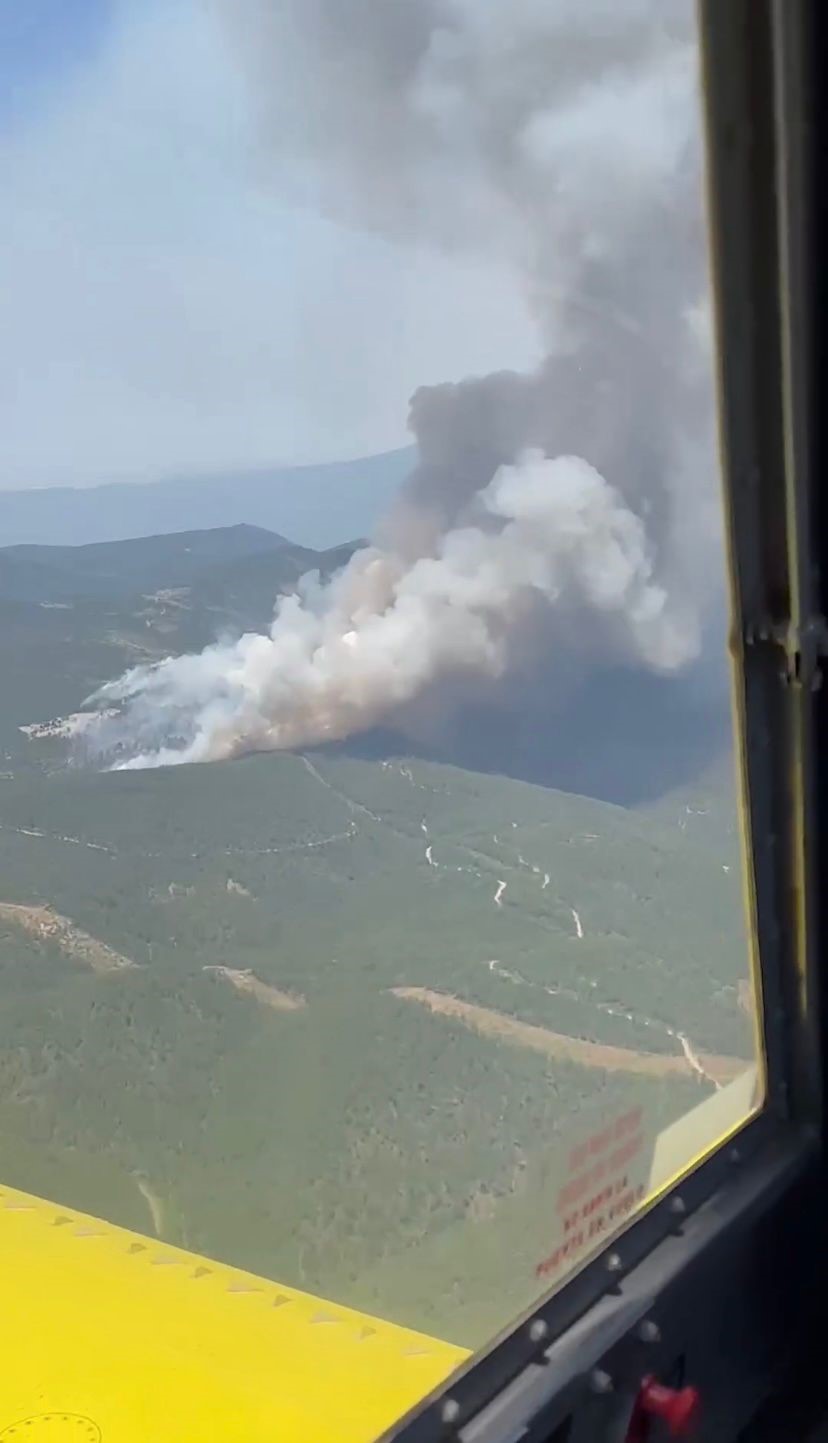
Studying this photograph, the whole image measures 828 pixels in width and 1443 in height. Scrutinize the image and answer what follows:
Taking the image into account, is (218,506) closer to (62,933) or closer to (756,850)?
(62,933)

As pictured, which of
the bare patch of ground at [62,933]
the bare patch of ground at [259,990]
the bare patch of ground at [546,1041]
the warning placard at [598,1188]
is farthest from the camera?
the warning placard at [598,1188]

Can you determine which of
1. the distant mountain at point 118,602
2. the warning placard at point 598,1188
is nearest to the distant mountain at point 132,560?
the distant mountain at point 118,602

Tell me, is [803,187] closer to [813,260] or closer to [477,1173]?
[813,260]

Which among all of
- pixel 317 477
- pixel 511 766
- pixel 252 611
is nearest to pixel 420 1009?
pixel 511 766

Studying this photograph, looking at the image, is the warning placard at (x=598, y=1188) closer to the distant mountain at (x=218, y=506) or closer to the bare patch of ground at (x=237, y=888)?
the bare patch of ground at (x=237, y=888)

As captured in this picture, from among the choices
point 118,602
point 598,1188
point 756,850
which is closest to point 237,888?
point 118,602

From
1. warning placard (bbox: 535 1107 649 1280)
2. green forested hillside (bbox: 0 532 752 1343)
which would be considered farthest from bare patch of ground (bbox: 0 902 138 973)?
warning placard (bbox: 535 1107 649 1280)
